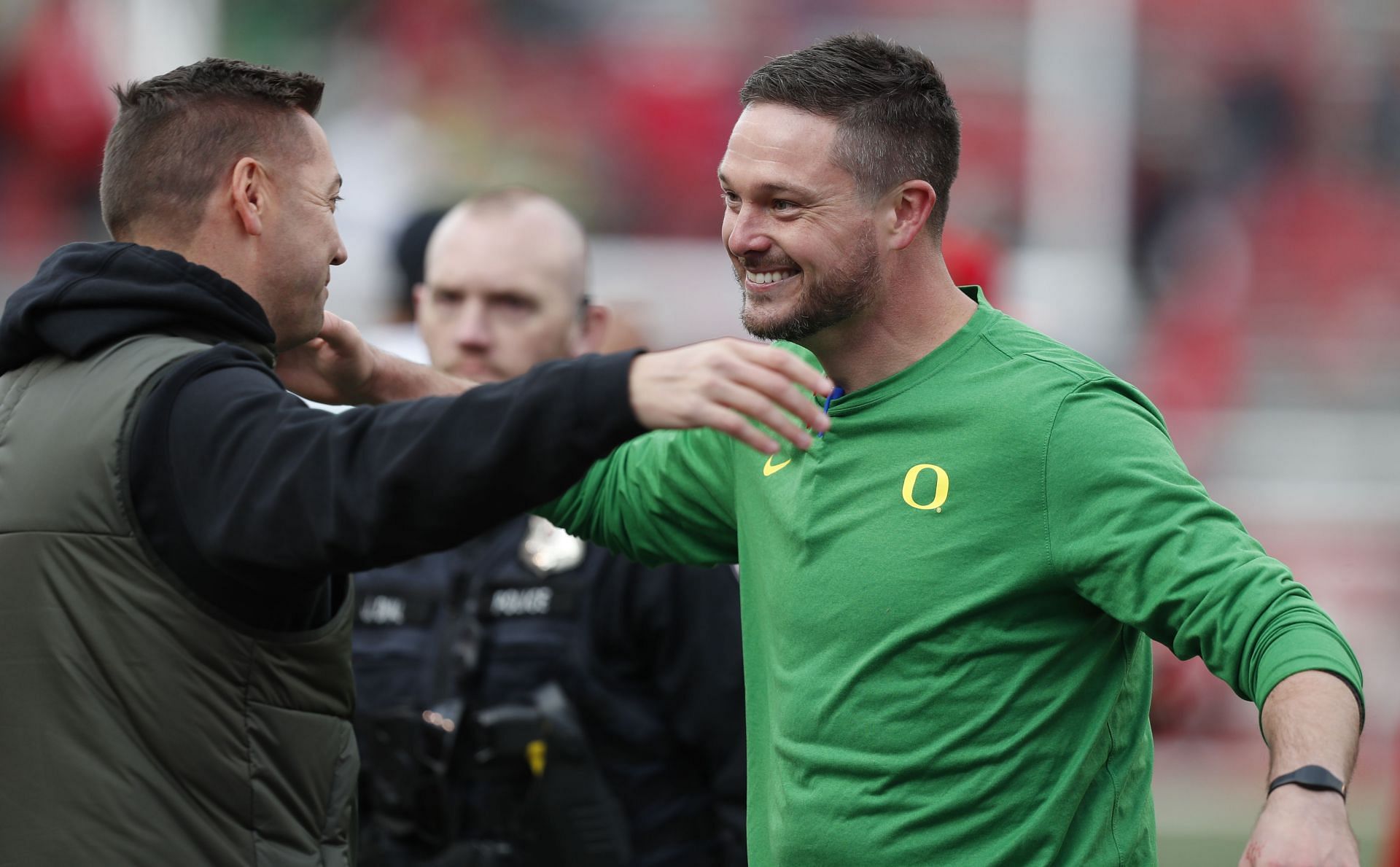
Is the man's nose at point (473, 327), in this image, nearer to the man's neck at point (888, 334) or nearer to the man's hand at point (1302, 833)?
the man's neck at point (888, 334)

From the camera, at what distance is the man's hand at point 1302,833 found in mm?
1901

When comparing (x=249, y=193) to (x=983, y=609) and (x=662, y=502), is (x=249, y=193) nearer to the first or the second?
(x=662, y=502)

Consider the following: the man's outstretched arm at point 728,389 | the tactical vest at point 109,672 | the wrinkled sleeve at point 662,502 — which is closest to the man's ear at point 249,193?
the tactical vest at point 109,672

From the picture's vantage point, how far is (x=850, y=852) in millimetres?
2379

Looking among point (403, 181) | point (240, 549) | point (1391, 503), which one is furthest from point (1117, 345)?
point (240, 549)

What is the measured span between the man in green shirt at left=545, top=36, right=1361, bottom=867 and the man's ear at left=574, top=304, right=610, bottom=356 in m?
1.38

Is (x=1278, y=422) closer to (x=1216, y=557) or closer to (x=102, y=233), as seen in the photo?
(x=102, y=233)

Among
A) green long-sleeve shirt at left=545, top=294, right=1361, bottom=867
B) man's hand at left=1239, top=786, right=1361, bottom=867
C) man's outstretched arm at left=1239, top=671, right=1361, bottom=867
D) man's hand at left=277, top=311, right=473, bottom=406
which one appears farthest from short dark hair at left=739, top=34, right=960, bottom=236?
man's hand at left=1239, top=786, right=1361, bottom=867

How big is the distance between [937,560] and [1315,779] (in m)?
0.61

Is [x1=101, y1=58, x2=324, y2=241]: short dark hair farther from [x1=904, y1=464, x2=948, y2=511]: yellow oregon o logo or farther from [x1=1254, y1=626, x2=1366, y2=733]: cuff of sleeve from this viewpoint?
[x1=1254, y1=626, x2=1366, y2=733]: cuff of sleeve

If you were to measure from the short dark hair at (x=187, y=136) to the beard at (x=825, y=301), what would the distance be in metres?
0.75

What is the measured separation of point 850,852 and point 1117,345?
8345mm

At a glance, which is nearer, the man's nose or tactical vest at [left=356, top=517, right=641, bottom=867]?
tactical vest at [left=356, top=517, right=641, bottom=867]

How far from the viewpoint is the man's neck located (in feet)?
8.43
